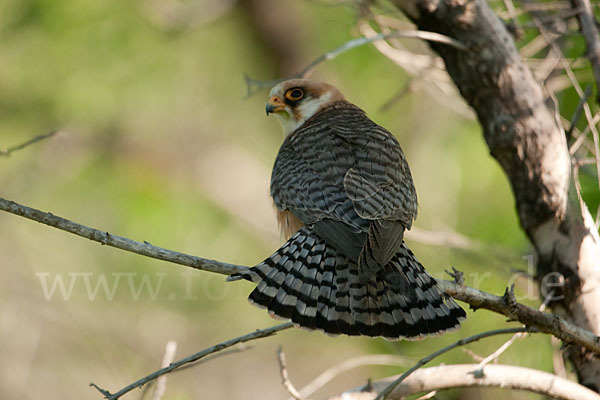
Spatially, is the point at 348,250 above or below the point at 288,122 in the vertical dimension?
below

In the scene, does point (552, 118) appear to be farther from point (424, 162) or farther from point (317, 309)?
point (424, 162)

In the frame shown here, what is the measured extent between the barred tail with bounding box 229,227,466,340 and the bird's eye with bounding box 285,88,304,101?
162 centimetres

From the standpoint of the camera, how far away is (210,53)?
24.9ft

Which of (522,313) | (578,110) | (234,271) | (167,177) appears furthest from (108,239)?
(167,177)

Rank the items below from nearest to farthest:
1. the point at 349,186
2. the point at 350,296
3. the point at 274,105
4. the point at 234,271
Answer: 1. the point at 234,271
2. the point at 350,296
3. the point at 349,186
4. the point at 274,105

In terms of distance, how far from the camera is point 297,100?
4184mm

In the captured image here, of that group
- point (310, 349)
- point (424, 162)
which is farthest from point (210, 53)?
point (310, 349)

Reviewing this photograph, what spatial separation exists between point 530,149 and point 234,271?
1.39 m

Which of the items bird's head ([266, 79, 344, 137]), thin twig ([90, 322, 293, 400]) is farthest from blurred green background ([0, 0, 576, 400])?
thin twig ([90, 322, 293, 400])

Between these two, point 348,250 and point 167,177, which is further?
point 167,177

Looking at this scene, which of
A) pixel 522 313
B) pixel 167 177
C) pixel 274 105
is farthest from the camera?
pixel 167 177

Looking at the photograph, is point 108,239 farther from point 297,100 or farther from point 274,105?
point 297,100

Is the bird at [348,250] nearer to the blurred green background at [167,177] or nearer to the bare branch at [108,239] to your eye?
the bare branch at [108,239]

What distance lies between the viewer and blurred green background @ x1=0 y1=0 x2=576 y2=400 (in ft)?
18.8
